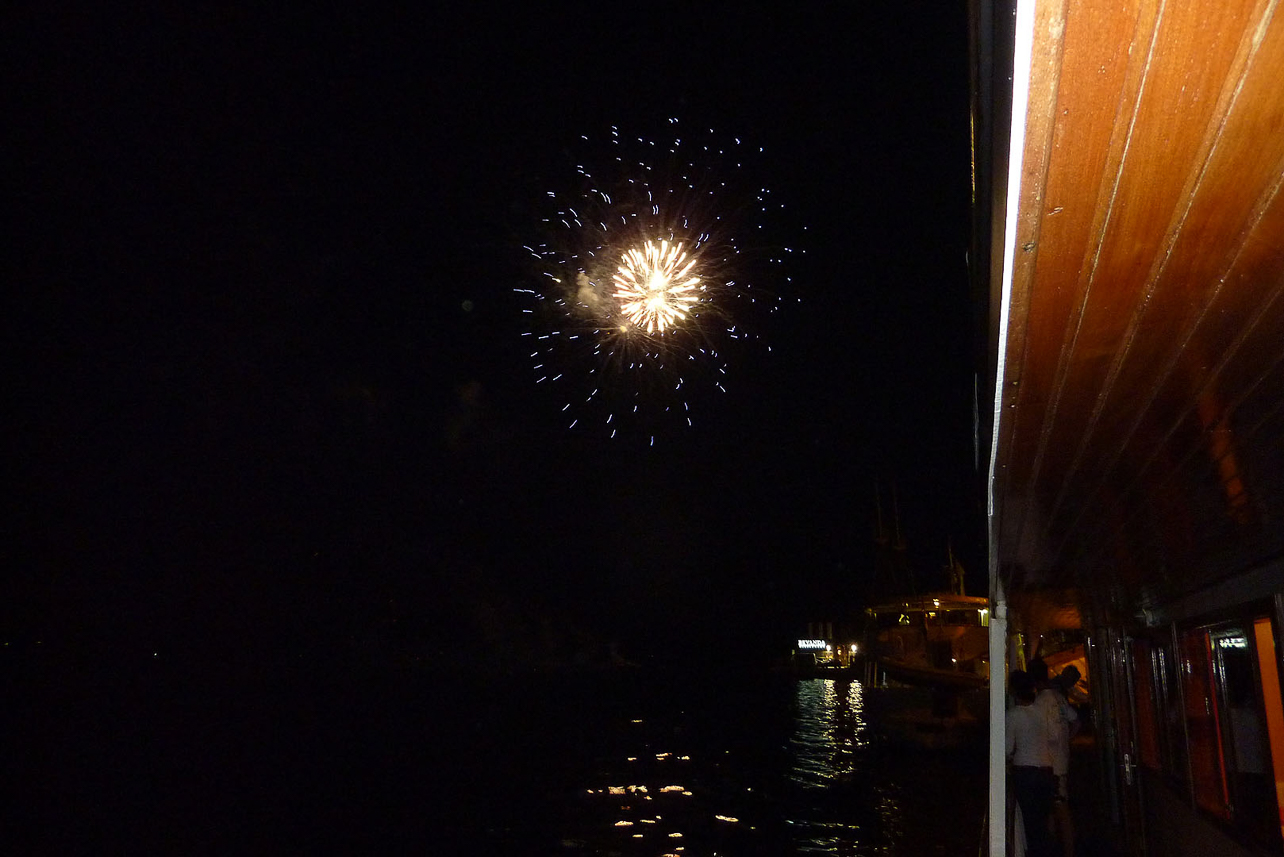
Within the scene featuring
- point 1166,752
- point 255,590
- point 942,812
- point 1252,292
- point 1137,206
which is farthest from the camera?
point 255,590

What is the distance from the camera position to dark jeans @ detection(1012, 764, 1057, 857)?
7336mm

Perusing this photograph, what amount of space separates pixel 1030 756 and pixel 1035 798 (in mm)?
345

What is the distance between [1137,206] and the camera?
161cm

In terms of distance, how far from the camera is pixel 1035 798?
7.34 meters

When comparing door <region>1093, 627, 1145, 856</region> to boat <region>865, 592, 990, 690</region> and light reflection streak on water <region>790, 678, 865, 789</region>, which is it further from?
boat <region>865, 592, 990, 690</region>

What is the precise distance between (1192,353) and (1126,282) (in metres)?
0.49

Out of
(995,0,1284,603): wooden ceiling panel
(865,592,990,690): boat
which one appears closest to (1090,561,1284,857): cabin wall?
(995,0,1284,603): wooden ceiling panel

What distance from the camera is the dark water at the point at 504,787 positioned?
1928cm

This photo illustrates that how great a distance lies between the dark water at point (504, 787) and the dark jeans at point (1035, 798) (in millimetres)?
9813

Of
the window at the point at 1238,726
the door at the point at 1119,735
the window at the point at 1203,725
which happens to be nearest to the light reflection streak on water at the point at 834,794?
the door at the point at 1119,735

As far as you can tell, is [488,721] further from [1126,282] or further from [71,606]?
[71,606]

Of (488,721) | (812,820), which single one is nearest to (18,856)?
(812,820)

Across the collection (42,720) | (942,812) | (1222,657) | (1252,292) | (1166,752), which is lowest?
(42,720)

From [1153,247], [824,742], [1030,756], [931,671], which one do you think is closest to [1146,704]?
[1030,756]
